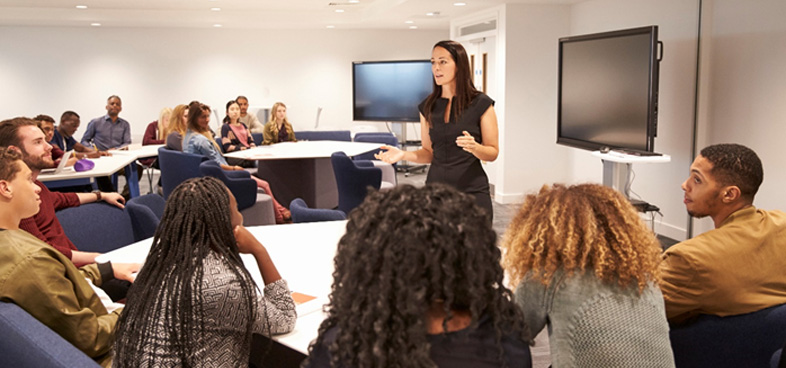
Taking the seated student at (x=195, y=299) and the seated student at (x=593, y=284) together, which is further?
the seated student at (x=195, y=299)

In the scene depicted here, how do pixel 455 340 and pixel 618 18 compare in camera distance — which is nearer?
pixel 455 340

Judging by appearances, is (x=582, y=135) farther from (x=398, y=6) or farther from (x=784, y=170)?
(x=398, y=6)

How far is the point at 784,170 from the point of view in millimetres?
4984

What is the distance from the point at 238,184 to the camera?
222 inches

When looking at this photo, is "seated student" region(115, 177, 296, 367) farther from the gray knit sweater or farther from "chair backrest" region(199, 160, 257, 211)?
"chair backrest" region(199, 160, 257, 211)

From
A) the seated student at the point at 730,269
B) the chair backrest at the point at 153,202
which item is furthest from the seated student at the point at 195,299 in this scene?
the chair backrest at the point at 153,202

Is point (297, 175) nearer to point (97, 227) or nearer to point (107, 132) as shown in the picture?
point (107, 132)

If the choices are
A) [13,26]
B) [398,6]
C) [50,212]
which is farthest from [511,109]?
[13,26]

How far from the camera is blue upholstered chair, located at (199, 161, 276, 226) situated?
559cm

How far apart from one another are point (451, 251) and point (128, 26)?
42.2ft

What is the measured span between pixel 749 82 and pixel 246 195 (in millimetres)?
4118

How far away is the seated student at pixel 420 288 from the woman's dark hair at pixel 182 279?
0.61m

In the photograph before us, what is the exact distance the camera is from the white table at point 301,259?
2.08 meters

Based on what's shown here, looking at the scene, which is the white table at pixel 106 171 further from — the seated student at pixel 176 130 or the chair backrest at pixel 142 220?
the chair backrest at pixel 142 220
